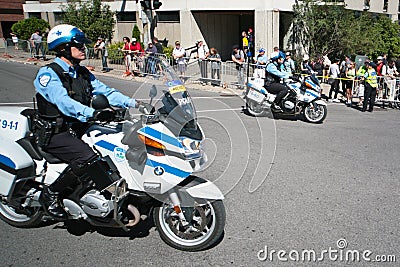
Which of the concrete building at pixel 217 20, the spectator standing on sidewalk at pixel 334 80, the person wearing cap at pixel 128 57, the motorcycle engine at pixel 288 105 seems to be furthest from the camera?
the concrete building at pixel 217 20

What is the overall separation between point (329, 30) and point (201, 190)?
2019cm

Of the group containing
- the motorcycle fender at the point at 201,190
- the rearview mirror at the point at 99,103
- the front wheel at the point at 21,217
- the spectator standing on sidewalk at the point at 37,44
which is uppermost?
the spectator standing on sidewalk at the point at 37,44

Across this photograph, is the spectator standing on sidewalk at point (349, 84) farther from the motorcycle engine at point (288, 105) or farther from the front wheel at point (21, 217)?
the front wheel at point (21, 217)

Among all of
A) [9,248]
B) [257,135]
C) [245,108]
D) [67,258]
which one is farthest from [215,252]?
[245,108]

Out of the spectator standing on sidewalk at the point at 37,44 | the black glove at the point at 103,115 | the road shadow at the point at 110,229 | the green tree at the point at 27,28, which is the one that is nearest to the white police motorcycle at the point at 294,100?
the road shadow at the point at 110,229

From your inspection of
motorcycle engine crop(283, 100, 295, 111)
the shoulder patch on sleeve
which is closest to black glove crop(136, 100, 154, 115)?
the shoulder patch on sleeve

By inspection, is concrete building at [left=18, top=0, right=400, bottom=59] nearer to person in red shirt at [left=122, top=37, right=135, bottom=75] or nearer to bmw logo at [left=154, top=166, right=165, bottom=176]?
person in red shirt at [left=122, top=37, right=135, bottom=75]

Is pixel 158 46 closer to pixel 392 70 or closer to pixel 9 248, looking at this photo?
pixel 392 70

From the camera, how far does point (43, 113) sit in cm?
416

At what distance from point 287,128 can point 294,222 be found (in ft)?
17.0

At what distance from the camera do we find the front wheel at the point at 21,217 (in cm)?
461

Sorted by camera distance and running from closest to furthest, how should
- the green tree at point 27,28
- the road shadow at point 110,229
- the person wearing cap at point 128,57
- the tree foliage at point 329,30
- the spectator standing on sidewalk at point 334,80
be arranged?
A: 1. the road shadow at point 110,229
2. the spectator standing on sidewalk at point 334,80
3. the person wearing cap at point 128,57
4. the tree foliage at point 329,30
5. the green tree at point 27,28

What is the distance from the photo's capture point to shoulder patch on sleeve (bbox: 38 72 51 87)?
3.98 metres

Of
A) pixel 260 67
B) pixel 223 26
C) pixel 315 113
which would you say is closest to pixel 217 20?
pixel 223 26
